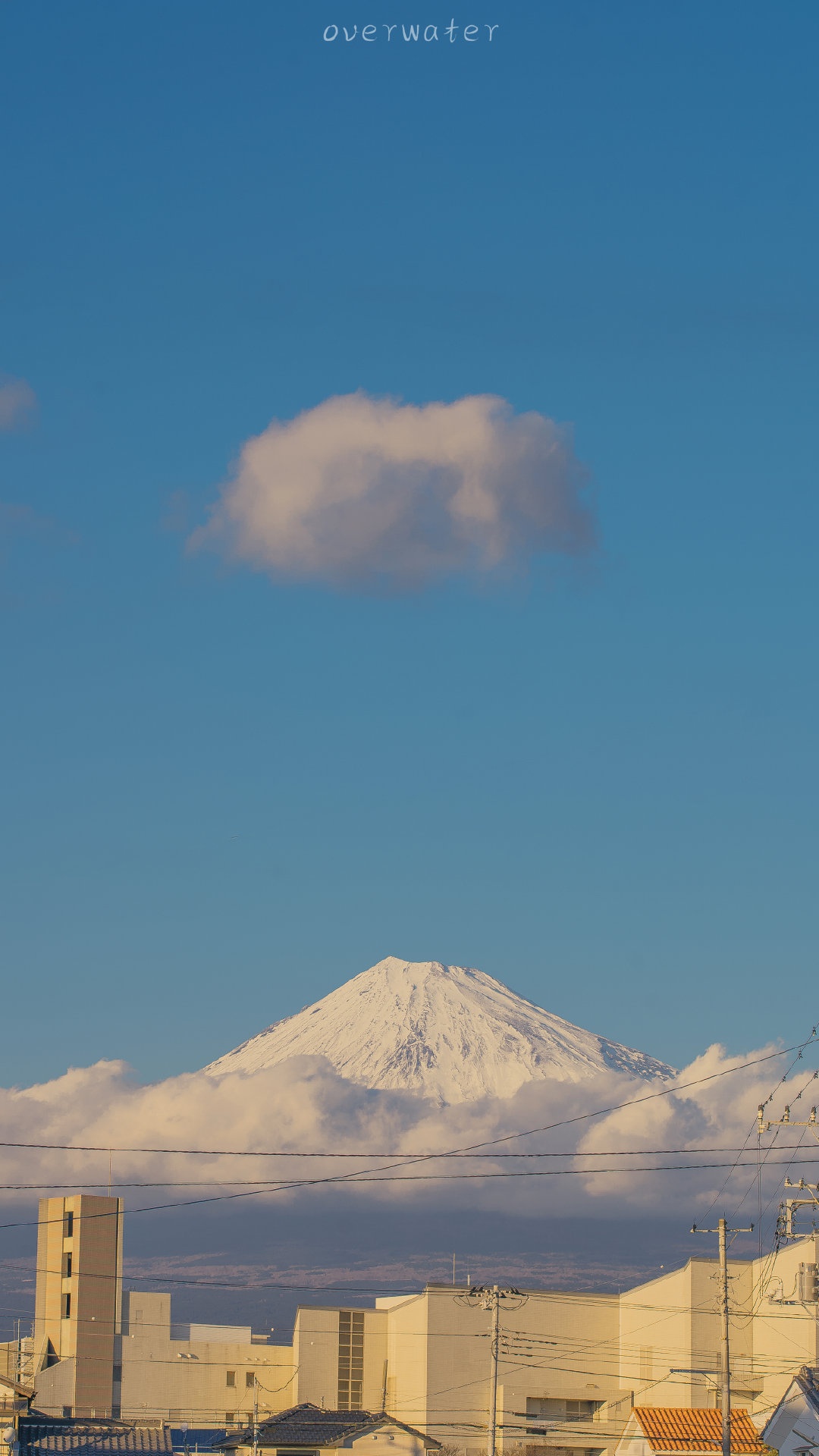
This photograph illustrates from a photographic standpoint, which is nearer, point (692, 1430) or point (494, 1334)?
point (692, 1430)

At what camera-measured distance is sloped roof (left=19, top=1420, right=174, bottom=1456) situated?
2800 inches

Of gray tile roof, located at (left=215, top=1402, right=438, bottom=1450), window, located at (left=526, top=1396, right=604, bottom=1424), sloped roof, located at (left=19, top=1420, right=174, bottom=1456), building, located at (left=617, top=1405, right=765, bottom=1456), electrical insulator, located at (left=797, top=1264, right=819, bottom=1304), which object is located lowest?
window, located at (left=526, top=1396, right=604, bottom=1424)

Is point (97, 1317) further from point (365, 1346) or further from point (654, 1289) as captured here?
point (654, 1289)

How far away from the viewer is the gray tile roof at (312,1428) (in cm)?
9400

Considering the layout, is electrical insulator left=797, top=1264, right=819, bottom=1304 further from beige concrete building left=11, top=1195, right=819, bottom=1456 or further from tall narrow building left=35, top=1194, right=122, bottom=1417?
tall narrow building left=35, top=1194, right=122, bottom=1417

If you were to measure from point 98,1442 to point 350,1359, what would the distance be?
64.9 m

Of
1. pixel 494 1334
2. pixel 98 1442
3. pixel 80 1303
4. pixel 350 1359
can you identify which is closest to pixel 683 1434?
pixel 494 1334

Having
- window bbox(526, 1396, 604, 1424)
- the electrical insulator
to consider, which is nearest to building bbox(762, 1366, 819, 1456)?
the electrical insulator

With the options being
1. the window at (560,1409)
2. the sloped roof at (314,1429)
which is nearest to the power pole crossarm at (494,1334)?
the window at (560,1409)

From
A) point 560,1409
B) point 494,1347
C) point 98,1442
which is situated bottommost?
point 560,1409

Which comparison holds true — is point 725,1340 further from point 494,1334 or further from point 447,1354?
point 447,1354

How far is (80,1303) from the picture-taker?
470ft

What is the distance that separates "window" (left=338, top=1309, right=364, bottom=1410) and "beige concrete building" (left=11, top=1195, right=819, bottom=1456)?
5.0 inches

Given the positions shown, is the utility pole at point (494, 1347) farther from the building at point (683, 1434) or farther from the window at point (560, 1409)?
the window at point (560, 1409)
